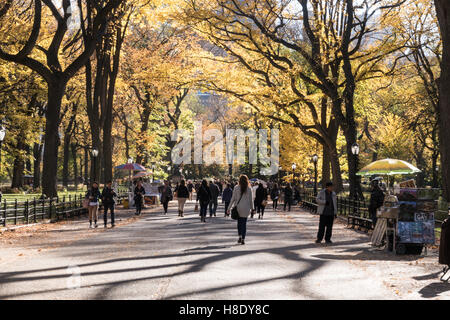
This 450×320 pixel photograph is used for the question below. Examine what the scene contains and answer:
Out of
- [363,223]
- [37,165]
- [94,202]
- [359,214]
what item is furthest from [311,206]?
[37,165]

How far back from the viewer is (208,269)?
11812 millimetres

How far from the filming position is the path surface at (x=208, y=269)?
9.35 m

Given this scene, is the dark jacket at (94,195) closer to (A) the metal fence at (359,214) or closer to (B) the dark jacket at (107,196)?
(B) the dark jacket at (107,196)

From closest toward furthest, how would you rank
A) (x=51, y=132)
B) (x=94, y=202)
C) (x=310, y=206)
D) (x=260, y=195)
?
(x=94, y=202) → (x=51, y=132) → (x=260, y=195) → (x=310, y=206)

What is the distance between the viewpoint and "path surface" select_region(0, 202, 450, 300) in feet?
30.7

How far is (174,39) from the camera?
155ft

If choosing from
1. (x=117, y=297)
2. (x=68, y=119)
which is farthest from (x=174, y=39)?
(x=117, y=297)

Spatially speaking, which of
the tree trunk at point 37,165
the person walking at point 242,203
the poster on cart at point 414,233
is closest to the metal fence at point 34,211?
the person walking at point 242,203

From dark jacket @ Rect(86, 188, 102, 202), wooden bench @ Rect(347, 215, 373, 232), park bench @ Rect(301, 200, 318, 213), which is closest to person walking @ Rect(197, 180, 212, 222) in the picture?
dark jacket @ Rect(86, 188, 102, 202)

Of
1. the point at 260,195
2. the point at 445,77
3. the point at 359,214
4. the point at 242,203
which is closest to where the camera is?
the point at 242,203

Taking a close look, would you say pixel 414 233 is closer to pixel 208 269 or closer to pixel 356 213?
pixel 208 269

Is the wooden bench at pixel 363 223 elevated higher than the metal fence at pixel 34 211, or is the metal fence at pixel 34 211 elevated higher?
the metal fence at pixel 34 211

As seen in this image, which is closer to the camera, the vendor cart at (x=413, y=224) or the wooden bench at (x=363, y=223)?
the vendor cart at (x=413, y=224)

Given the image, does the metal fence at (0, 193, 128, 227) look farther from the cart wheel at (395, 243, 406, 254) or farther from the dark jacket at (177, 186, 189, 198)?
the cart wheel at (395, 243, 406, 254)
